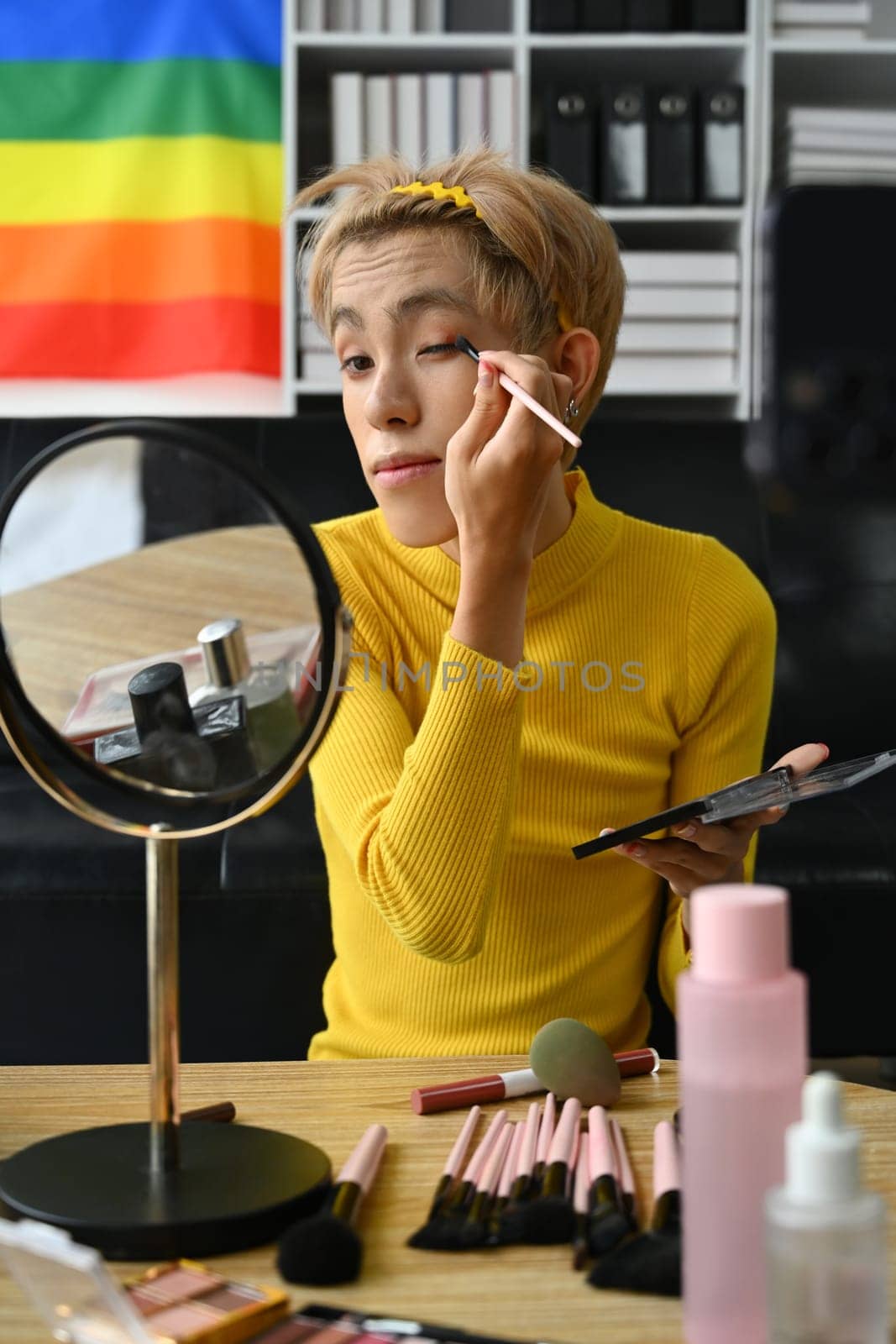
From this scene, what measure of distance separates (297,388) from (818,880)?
4.93 feet

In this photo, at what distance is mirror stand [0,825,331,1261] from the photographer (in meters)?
0.54

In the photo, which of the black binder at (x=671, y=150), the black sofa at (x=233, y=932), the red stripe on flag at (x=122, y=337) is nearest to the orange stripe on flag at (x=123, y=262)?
the red stripe on flag at (x=122, y=337)

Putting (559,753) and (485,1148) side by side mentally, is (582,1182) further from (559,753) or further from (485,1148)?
(559,753)

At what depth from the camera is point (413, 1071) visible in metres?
0.78

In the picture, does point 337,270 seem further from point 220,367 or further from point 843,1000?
point 220,367

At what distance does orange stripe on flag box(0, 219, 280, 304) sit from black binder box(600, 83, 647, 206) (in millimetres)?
706

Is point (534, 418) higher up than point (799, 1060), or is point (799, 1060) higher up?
point (534, 418)

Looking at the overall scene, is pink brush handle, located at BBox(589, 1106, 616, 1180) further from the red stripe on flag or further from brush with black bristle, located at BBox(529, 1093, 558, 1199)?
the red stripe on flag

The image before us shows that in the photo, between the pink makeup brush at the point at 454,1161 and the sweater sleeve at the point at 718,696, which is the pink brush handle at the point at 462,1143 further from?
the sweater sleeve at the point at 718,696

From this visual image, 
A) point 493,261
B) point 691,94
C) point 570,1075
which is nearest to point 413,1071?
point 570,1075

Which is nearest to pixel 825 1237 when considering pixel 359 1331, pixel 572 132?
pixel 359 1331

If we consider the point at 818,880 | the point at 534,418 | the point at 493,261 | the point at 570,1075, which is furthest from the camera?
the point at 818,880

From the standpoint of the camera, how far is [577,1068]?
2.36 ft

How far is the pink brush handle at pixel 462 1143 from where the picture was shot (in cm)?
63
